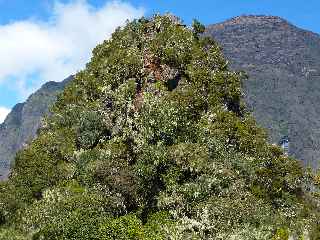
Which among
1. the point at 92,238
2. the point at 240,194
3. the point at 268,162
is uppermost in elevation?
the point at 268,162

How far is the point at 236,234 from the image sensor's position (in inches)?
1684

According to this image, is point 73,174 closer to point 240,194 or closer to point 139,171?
point 139,171

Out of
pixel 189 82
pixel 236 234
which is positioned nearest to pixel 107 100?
pixel 189 82

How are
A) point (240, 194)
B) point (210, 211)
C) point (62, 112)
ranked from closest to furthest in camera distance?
point (210, 211), point (240, 194), point (62, 112)

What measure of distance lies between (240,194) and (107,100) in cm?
2751

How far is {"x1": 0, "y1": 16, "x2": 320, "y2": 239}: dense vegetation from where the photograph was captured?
47.7m

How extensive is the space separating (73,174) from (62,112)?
18.4 meters

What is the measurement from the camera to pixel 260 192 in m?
71.7

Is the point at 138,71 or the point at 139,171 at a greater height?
the point at 138,71

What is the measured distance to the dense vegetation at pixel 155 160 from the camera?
4772 centimetres

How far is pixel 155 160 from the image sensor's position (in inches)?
2063

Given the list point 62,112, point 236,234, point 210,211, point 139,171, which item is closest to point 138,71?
point 62,112

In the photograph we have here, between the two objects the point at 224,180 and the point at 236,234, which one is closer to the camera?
the point at 236,234

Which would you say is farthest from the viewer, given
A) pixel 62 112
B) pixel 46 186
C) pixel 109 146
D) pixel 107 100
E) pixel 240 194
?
pixel 62 112
